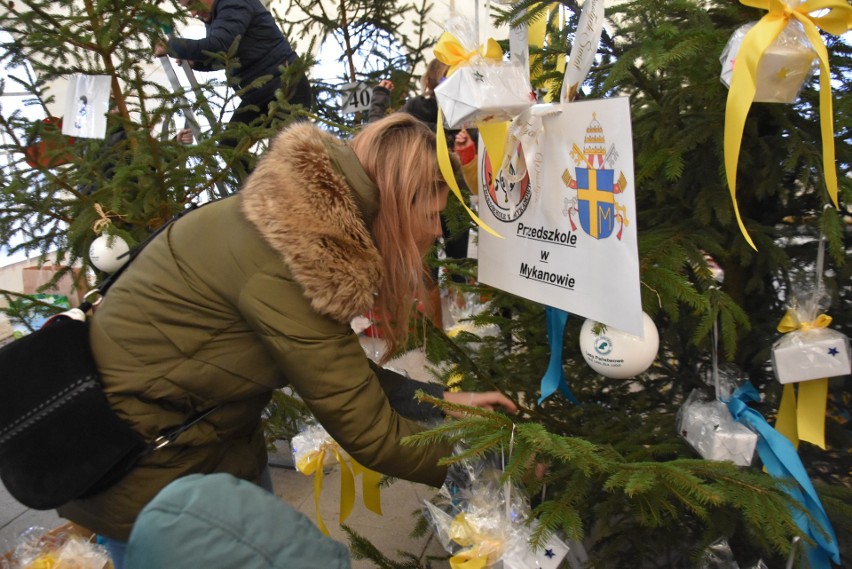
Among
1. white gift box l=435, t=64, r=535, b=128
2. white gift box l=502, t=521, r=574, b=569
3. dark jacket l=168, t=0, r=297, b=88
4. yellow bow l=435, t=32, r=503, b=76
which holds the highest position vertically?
dark jacket l=168, t=0, r=297, b=88

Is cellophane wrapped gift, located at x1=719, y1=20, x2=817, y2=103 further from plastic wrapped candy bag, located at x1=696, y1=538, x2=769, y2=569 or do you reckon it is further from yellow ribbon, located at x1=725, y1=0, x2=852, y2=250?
plastic wrapped candy bag, located at x1=696, y1=538, x2=769, y2=569

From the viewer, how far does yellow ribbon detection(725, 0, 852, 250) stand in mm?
983

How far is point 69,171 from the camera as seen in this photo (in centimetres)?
278

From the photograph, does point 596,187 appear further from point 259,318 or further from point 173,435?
point 173,435

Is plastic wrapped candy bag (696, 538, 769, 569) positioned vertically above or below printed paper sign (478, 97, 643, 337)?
below

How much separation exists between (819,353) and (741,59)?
0.65 metres

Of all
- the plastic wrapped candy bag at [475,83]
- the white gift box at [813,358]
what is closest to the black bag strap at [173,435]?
the plastic wrapped candy bag at [475,83]

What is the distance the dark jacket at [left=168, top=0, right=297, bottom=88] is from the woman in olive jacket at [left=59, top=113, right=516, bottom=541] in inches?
73.2

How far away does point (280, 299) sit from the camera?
1.30 metres

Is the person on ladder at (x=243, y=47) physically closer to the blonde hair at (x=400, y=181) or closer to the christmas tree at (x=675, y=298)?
the christmas tree at (x=675, y=298)

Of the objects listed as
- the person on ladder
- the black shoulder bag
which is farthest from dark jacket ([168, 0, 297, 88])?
the black shoulder bag

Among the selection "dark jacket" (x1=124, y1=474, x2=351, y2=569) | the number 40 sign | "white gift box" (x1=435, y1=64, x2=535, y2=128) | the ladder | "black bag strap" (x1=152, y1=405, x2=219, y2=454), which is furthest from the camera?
the number 40 sign

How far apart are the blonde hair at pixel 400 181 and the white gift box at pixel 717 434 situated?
728 mm

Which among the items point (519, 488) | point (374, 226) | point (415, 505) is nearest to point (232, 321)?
point (374, 226)
